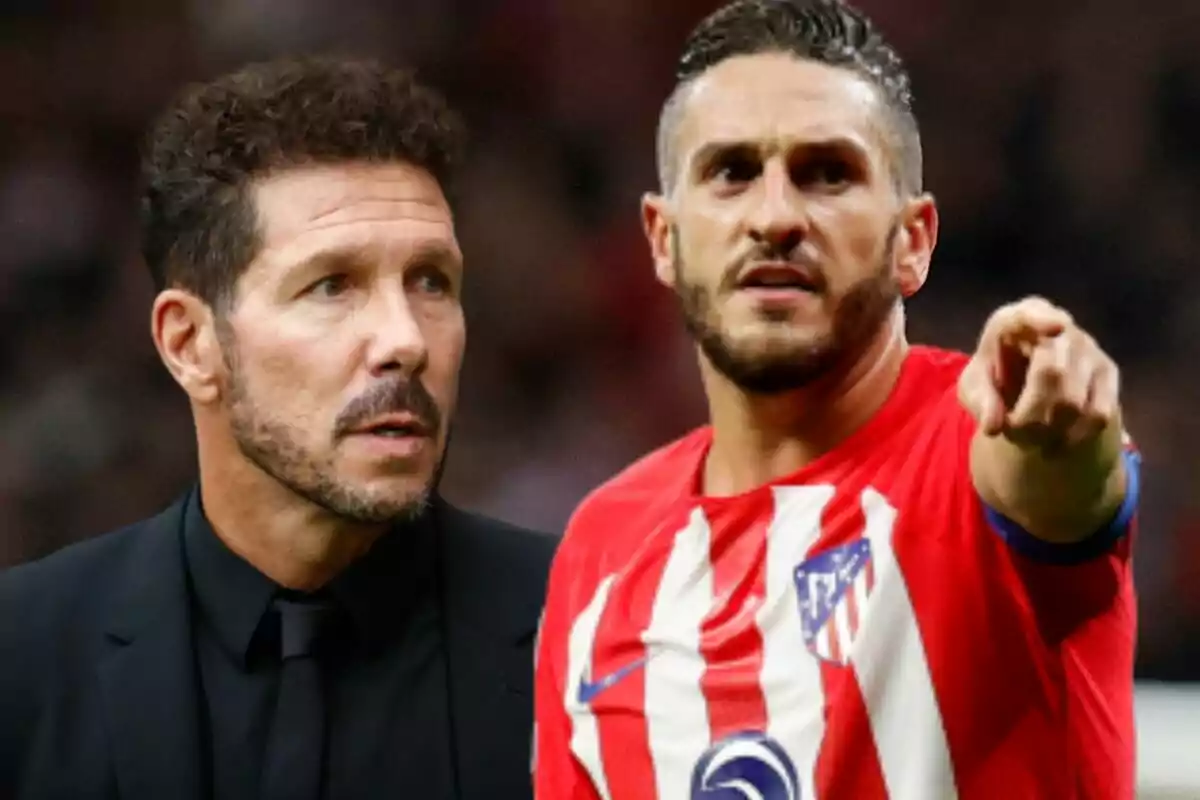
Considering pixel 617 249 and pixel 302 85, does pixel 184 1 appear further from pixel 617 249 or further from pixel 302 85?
pixel 302 85

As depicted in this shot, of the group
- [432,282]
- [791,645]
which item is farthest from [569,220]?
[791,645]

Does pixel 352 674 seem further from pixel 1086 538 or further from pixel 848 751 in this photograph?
pixel 1086 538

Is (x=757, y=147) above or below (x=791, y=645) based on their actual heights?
above

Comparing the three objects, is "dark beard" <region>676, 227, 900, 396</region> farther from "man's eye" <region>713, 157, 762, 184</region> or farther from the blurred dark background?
the blurred dark background

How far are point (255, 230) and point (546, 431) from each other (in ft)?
2.55

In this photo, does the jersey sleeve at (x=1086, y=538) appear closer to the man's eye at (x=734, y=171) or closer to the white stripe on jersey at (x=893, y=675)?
the white stripe on jersey at (x=893, y=675)

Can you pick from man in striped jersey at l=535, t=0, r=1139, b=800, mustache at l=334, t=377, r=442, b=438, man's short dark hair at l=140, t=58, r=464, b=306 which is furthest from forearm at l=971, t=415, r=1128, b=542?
man's short dark hair at l=140, t=58, r=464, b=306

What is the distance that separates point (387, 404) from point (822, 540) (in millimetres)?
372

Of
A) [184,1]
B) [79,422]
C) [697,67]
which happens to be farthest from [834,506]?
[184,1]

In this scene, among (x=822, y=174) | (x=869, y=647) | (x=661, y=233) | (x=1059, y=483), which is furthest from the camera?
(x=661, y=233)

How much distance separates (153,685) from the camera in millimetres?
1284

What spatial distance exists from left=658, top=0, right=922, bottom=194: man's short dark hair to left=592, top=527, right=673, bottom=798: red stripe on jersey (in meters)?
0.33

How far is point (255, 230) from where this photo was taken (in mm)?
1280

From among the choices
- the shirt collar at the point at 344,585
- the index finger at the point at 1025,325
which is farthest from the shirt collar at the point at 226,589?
the index finger at the point at 1025,325
